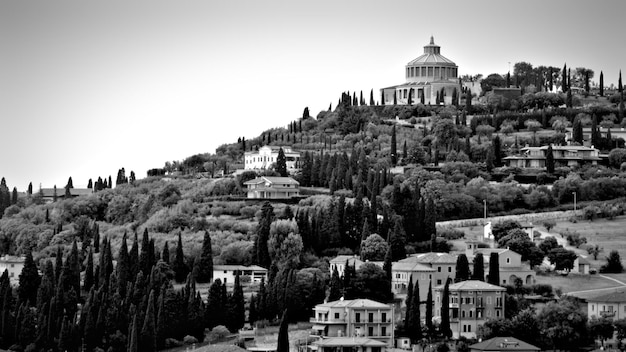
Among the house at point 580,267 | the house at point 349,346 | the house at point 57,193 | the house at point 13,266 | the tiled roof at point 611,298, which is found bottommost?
the house at point 349,346

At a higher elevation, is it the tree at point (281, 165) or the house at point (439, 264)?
the tree at point (281, 165)

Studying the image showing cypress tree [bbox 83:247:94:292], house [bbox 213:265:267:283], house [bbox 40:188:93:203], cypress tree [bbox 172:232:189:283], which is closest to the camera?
house [bbox 213:265:267:283]

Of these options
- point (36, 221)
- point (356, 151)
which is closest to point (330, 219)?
point (356, 151)

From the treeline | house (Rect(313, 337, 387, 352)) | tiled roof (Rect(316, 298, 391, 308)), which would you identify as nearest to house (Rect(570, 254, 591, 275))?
tiled roof (Rect(316, 298, 391, 308))

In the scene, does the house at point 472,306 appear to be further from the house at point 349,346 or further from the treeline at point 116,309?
the treeline at point 116,309

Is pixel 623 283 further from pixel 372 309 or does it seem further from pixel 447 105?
pixel 447 105

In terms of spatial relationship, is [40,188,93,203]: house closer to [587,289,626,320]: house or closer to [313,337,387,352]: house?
[313,337,387,352]: house

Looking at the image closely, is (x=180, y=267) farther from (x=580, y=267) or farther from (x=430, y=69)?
(x=430, y=69)

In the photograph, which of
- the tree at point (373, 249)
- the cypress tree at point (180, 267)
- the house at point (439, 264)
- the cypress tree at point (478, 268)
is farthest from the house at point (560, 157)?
the cypress tree at point (478, 268)

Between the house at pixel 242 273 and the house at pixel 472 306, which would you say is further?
the house at pixel 242 273
